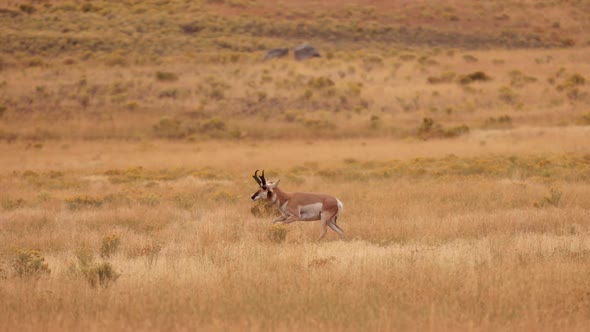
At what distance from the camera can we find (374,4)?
8388 centimetres

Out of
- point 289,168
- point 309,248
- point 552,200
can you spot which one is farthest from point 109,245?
point 289,168

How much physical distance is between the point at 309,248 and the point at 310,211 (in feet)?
4.29

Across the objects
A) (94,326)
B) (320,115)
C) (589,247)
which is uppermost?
(94,326)

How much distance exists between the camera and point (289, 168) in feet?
89.2

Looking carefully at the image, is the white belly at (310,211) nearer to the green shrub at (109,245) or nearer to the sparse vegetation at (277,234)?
the sparse vegetation at (277,234)

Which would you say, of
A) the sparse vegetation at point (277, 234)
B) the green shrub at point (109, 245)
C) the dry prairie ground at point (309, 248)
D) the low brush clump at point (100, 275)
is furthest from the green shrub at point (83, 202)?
the low brush clump at point (100, 275)

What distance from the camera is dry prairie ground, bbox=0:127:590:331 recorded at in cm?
795

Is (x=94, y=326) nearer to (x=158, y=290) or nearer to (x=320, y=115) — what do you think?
(x=158, y=290)

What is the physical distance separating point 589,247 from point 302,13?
69.3m

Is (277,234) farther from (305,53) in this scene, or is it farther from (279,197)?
(305,53)

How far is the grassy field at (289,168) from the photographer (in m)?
8.45

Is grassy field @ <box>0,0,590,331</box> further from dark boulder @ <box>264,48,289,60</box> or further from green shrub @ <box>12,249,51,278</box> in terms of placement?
dark boulder @ <box>264,48,289,60</box>

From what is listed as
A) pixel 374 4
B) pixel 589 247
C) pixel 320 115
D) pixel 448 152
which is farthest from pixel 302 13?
pixel 589 247

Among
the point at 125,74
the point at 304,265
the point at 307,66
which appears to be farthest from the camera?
the point at 307,66
